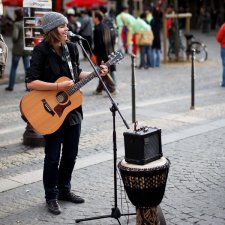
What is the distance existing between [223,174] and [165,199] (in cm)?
107

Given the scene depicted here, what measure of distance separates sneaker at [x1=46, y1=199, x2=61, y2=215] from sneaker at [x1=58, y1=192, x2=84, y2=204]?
256 millimetres

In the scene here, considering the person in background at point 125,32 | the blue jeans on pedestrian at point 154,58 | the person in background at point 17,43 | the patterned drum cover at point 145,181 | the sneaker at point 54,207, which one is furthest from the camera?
the person in background at point 125,32

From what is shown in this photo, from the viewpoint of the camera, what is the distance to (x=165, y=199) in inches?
215

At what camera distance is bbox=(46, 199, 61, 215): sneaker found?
510 cm

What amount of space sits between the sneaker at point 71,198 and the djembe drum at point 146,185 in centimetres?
105

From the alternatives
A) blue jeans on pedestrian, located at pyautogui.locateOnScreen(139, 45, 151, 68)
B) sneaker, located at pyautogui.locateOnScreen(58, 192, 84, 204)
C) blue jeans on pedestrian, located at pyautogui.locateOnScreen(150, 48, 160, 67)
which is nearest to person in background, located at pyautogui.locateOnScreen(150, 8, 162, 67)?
blue jeans on pedestrian, located at pyautogui.locateOnScreen(150, 48, 160, 67)

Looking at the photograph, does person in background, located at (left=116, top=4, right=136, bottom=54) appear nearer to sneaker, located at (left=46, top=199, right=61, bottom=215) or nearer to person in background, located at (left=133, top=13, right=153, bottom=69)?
person in background, located at (left=133, top=13, right=153, bottom=69)

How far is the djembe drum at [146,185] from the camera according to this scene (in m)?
4.31

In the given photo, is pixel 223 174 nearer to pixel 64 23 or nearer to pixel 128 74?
pixel 64 23

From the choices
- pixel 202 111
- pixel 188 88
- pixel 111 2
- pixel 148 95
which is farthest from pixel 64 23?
pixel 111 2

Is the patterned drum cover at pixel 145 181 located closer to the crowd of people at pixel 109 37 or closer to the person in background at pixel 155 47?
the crowd of people at pixel 109 37

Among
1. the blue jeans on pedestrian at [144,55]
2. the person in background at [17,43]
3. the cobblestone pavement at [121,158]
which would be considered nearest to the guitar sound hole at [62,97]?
the cobblestone pavement at [121,158]

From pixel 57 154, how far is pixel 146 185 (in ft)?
3.70

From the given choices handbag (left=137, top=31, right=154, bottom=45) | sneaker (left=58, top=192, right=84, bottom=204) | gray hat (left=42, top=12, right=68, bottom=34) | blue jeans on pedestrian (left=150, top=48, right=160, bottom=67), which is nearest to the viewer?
gray hat (left=42, top=12, right=68, bottom=34)
